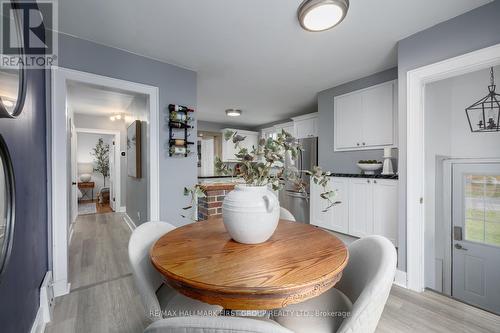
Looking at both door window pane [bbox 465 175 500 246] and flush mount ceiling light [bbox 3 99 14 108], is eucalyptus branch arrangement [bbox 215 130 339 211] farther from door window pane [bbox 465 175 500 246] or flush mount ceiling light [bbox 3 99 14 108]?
door window pane [bbox 465 175 500 246]

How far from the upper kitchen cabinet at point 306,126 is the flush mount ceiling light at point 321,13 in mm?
2592

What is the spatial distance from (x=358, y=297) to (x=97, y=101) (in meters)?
5.01

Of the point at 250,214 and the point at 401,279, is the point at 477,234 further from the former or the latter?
the point at 250,214

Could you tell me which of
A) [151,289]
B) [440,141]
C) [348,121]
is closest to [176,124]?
[151,289]

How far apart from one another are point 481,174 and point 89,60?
446 cm

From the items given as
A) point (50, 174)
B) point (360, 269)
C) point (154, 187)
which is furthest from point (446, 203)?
point (50, 174)

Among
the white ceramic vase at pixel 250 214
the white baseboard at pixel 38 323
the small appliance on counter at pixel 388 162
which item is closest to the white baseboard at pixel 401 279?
the small appliance on counter at pixel 388 162

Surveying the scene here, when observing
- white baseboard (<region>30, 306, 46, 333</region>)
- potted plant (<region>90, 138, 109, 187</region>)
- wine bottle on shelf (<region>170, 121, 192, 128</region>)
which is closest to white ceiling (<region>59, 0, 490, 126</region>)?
wine bottle on shelf (<region>170, 121, 192, 128</region>)

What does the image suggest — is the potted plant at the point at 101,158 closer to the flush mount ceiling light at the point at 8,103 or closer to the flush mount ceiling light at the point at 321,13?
the flush mount ceiling light at the point at 8,103

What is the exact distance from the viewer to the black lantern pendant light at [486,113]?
234 centimetres

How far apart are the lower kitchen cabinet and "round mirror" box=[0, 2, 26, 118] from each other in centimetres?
309

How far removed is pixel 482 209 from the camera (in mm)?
2521

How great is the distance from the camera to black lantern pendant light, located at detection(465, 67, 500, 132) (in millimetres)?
2344

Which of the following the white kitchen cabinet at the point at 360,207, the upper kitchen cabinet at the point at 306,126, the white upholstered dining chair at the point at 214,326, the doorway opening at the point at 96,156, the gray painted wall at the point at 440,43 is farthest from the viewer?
the upper kitchen cabinet at the point at 306,126
